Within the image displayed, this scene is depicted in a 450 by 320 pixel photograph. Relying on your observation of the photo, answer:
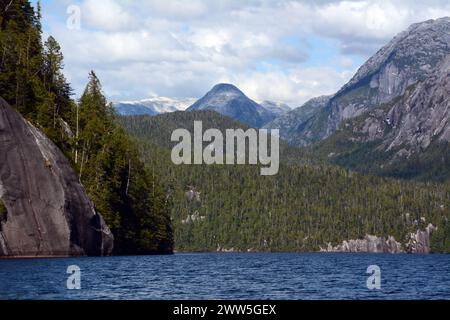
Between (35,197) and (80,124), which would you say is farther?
(80,124)

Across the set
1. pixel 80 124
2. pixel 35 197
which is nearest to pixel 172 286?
pixel 35 197

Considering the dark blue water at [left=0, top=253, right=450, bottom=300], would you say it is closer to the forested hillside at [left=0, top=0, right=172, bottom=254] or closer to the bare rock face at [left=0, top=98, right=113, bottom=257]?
the bare rock face at [left=0, top=98, right=113, bottom=257]

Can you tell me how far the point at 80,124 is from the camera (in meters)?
126

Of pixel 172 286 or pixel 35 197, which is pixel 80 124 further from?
pixel 172 286

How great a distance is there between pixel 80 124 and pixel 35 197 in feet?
116

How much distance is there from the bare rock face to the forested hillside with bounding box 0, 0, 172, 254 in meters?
11.5

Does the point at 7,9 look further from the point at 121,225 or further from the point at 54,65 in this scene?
the point at 121,225

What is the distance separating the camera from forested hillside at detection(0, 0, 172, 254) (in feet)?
364

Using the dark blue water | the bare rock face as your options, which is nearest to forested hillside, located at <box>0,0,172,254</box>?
the bare rock face

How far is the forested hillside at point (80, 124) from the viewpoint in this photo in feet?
364

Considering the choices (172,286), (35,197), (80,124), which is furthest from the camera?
(80,124)

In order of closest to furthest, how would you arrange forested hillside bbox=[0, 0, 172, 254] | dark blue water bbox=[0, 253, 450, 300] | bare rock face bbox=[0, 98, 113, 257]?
dark blue water bbox=[0, 253, 450, 300] < bare rock face bbox=[0, 98, 113, 257] < forested hillside bbox=[0, 0, 172, 254]
